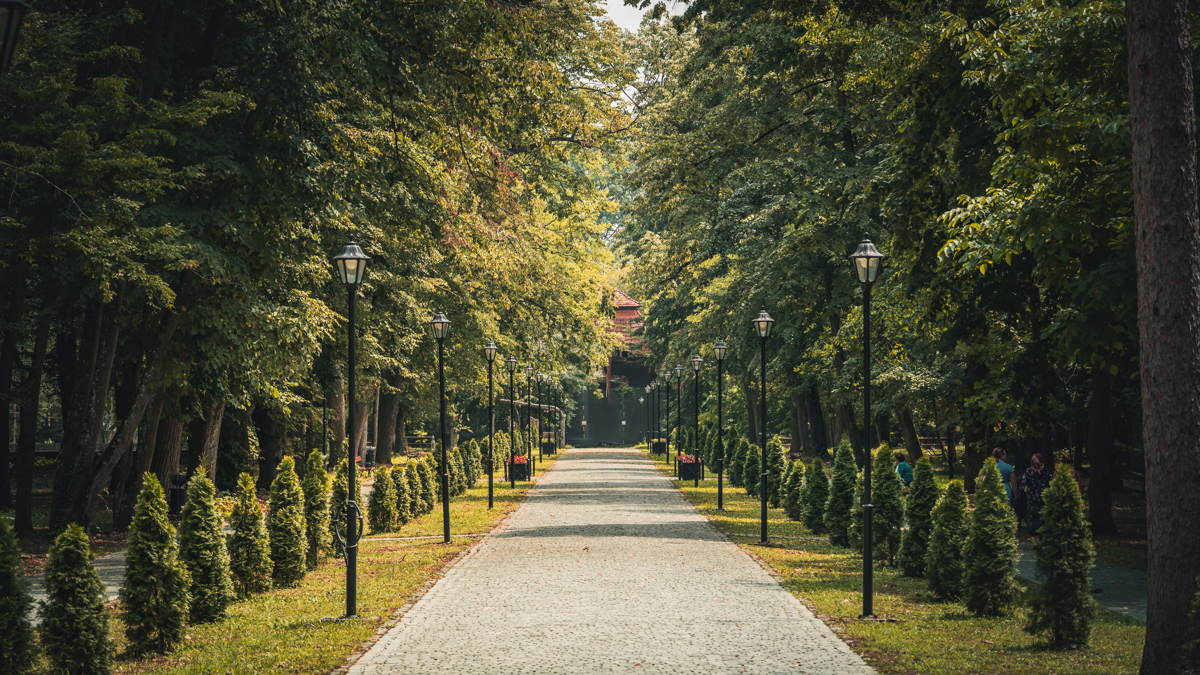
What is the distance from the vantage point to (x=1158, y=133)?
771cm

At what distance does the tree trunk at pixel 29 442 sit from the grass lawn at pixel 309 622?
21.4 ft

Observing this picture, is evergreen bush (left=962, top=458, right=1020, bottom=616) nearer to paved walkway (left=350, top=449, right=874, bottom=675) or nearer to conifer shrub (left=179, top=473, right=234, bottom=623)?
paved walkway (left=350, top=449, right=874, bottom=675)

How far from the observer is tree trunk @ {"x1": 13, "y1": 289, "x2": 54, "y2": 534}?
1908 cm

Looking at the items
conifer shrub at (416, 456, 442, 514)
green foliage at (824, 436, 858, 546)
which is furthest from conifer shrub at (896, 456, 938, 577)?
conifer shrub at (416, 456, 442, 514)

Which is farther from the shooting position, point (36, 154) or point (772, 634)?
point (36, 154)

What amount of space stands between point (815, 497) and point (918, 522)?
619 cm

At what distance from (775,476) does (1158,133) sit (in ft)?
63.6

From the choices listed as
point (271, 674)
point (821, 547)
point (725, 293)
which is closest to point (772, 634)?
point (271, 674)

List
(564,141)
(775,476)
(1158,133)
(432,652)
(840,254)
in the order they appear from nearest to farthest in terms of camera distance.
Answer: (1158,133) < (432,652) < (840,254) < (775,476) < (564,141)

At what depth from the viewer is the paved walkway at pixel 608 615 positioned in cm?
878

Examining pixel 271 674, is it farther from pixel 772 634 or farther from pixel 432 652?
pixel 772 634

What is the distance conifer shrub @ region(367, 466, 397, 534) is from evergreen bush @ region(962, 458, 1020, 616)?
1202cm

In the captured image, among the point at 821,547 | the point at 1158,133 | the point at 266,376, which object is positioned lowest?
the point at 821,547

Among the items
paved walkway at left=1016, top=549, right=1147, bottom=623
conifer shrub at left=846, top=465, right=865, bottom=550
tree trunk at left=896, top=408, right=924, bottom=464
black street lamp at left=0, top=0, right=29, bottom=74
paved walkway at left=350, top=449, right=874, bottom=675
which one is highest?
black street lamp at left=0, top=0, right=29, bottom=74
